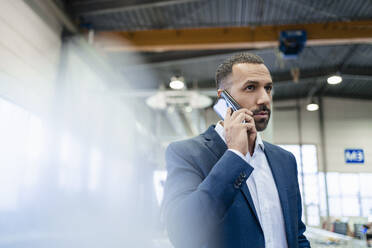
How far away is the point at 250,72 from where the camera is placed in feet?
3.98

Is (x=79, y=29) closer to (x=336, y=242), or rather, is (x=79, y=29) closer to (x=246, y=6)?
(x=246, y=6)

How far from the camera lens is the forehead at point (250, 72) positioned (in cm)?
121

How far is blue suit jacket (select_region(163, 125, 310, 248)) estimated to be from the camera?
2.96 feet

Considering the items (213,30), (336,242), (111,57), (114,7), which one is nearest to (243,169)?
(336,242)

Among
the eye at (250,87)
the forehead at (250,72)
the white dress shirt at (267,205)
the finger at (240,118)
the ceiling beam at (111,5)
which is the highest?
the ceiling beam at (111,5)

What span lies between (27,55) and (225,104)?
4.72 m

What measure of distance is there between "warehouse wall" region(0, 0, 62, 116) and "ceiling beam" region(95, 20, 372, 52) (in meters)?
1.38

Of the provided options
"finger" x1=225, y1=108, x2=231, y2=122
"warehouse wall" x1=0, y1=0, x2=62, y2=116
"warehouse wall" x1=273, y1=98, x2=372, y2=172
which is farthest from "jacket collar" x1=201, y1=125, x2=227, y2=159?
"warehouse wall" x1=273, y1=98, x2=372, y2=172

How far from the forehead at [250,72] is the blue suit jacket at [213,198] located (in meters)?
0.22

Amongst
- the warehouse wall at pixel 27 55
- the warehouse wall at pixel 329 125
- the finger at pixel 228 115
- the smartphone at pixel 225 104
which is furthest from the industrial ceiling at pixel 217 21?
the warehouse wall at pixel 329 125

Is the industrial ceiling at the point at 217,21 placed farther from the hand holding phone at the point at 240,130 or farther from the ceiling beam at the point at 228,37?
the hand holding phone at the point at 240,130

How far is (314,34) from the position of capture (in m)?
6.72

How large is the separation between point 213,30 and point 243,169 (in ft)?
21.0

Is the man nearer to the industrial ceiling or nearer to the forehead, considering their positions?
the forehead
